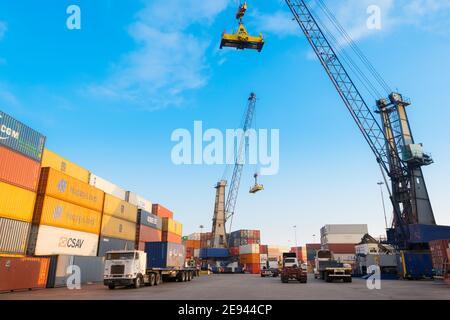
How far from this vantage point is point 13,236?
22.6 m

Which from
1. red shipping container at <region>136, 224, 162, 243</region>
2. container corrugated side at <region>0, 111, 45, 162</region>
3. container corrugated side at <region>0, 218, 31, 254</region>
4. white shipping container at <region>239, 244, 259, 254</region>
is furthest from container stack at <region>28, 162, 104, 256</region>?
white shipping container at <region>239, 244, 259, 254</region>

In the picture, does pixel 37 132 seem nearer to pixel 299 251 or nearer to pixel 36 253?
pixel 36 253

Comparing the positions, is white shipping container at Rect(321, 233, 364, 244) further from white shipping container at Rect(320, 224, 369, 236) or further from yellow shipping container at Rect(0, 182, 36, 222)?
yellow shipping container at Rect(0, 182, 36, 222)

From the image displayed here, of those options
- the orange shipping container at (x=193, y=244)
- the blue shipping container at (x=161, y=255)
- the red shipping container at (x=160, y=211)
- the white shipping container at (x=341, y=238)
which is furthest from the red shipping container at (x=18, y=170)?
the white shipping container at (x=341, y=238)

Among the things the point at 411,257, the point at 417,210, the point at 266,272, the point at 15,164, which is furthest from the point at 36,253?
the point at 417,210

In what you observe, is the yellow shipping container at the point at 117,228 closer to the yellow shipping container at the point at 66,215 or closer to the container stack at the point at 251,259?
the yellow shipping container at the point at 66,215

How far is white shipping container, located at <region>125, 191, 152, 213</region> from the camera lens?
2071 inches

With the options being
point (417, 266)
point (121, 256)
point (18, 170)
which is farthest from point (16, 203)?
point (417, 266)

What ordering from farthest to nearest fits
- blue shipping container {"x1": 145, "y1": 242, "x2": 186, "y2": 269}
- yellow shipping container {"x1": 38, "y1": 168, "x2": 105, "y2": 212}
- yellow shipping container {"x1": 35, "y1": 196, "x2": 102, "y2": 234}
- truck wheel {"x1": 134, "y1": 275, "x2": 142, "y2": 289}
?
blue shipping container {"x1": 145, "y1": 242, "x2": 186, "y2": 269} < yellow shipping container {"x1": 38, "y1": 168, "x2": 105, "y2": 212} < yellow shipping container {"x1": 35, "y1": 196, "x2": 102, "y2": 234} < truck wheel {"x1": 134, "y1": 275, "x2": 142, "y2": 289}

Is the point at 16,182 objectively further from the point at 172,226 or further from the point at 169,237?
the point at 172,226

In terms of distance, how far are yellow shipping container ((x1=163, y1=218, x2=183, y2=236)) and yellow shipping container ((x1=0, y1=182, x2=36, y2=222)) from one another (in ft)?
104

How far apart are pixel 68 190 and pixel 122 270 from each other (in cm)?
1064

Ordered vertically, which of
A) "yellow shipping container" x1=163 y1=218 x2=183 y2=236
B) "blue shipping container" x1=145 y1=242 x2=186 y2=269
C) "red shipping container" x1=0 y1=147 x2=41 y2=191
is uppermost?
"red shipping container" x1=0 y1=147 x2=41 y2=191

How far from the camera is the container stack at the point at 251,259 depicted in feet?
275
